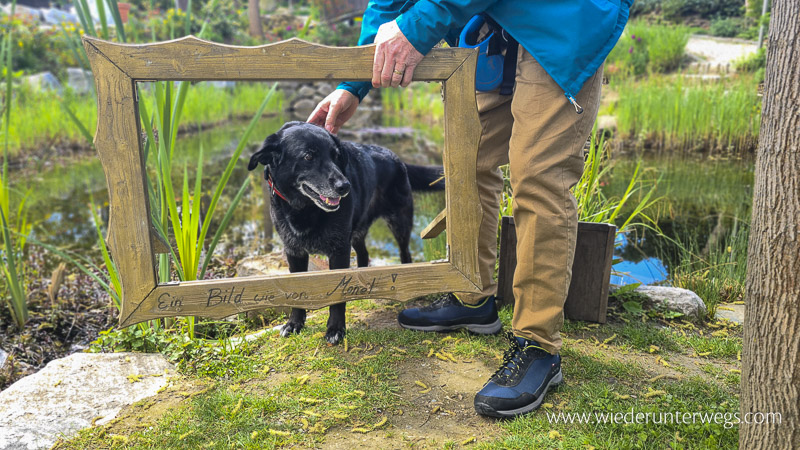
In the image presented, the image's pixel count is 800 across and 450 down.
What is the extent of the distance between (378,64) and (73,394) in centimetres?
170

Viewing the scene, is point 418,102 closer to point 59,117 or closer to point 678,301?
point 59,117

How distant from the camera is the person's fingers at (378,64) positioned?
1.66 metres

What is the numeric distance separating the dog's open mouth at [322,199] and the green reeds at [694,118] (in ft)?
21.3

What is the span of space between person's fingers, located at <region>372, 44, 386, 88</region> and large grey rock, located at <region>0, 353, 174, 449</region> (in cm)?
149

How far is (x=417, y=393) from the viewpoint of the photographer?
200 centimetres

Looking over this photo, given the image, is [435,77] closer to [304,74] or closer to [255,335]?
[304,74]

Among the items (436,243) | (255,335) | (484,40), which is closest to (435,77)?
(484,40)

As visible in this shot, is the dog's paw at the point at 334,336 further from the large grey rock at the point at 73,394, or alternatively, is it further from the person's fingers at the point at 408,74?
the person's fingers at the point at 408,74

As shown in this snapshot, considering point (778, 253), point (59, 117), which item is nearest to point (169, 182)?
point (778, 253)

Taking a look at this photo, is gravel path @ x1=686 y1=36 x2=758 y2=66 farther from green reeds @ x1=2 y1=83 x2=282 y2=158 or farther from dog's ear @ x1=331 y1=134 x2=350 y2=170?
dog's ear @ x1=331 y1=134 x2=350 y2=170

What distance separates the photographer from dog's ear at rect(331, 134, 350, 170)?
2381 millimetres

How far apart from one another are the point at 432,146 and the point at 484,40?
658 cm

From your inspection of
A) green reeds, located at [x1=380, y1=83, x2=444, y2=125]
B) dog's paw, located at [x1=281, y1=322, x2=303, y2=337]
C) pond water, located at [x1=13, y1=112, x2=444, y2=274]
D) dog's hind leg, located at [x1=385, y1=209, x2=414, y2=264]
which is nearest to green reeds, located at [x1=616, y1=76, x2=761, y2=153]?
pond water, located at [x1=13, y1=112, x2=444, y2=274]

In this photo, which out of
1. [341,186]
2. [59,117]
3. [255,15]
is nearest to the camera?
[341,186]
